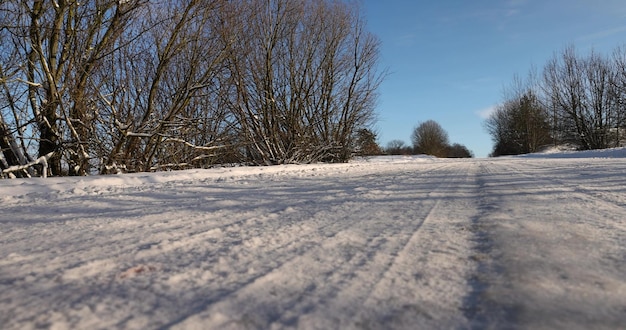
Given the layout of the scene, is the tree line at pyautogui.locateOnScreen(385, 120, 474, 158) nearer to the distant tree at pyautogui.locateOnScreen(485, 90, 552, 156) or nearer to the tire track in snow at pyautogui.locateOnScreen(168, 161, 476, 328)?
the distant tree at pyautogui.locateOnScreen(485, 90, 552, 156)

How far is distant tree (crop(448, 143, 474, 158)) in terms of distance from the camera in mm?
74425

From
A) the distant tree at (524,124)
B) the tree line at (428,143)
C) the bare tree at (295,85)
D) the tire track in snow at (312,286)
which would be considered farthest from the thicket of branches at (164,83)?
the tree line at (428,143)

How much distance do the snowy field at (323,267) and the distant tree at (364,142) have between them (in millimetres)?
18106

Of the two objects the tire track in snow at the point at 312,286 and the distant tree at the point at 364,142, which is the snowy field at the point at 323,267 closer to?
the tire track in snow at the point at 312,286

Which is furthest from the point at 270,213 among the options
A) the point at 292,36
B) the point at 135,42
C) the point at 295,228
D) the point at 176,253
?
the point at 292,36

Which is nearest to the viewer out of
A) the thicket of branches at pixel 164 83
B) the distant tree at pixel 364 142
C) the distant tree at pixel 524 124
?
the thicket of branches at pixel 164 83

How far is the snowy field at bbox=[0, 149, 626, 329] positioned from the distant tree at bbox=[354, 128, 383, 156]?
18.1 meters

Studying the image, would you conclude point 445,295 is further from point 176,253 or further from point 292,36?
point 292,36

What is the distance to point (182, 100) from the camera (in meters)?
11.5

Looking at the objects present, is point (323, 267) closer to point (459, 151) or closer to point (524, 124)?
point (524, 124)

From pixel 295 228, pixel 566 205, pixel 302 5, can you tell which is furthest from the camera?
pixel 302 5

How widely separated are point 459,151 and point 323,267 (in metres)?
81.3

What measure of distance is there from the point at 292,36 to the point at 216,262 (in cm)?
1611

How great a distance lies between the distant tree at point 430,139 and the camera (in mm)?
67369
